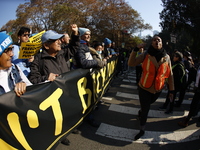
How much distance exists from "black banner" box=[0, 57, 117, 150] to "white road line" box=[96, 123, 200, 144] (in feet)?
2.98

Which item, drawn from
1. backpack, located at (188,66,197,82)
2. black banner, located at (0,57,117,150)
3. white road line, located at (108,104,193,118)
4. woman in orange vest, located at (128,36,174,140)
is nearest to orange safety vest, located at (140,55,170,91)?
woman in orange vest, located at (128,36,174,140)

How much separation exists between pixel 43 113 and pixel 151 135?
2410 millimetres

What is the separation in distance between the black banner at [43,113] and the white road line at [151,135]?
35.7 inches

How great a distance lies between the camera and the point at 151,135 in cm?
329

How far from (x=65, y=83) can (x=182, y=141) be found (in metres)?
2.61

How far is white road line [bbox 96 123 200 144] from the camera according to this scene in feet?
10.2

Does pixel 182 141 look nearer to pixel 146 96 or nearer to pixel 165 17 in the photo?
pixel 146 96

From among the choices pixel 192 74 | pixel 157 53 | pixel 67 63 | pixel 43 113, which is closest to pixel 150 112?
pixel 192 74

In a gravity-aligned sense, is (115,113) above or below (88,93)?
below

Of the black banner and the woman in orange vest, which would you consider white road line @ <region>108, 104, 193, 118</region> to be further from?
the black banner

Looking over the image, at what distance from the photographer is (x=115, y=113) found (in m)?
4.43

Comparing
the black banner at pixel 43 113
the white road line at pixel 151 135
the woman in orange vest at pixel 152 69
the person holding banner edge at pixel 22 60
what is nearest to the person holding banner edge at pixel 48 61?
the black banner at pixel 43 113

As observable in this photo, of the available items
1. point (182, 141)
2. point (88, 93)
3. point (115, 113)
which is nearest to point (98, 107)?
point (115, 113)

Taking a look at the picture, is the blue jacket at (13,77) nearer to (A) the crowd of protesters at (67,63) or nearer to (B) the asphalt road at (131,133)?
(A) the crowd of protesters at (67,63)
